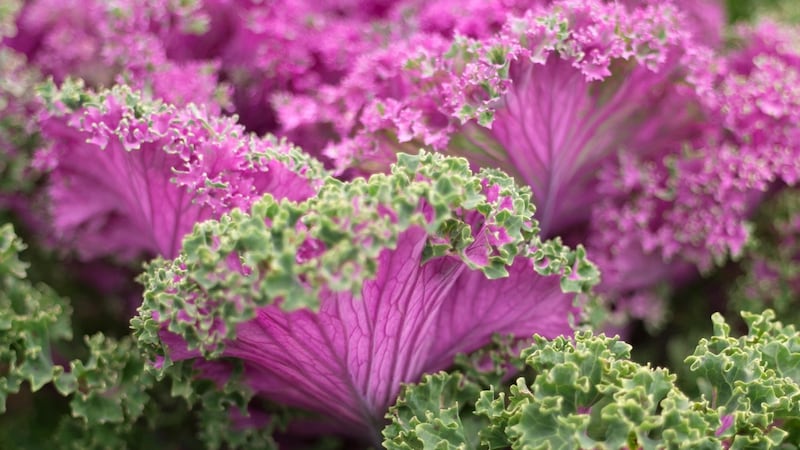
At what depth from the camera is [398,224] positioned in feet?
4.59

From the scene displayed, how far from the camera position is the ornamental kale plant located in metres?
1.51

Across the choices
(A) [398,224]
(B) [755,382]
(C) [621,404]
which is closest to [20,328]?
(A) [398,224]

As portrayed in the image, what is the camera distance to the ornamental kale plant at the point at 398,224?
1515 mm

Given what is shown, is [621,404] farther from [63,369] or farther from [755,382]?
[63,369]

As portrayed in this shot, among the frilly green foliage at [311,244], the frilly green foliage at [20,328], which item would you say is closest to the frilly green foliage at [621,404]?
the frilly green foliage at [311,244]

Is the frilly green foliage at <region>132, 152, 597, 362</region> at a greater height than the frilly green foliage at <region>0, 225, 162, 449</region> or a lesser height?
greater

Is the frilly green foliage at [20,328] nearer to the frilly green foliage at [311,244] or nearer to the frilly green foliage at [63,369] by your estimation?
the frilly green foliage at [63,369]

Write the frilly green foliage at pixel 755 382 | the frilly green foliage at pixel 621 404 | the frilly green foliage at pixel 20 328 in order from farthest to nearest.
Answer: the frilly green foliage at pixel 20 328
the frilly green foliage at pixel 755 382
the frilly green foliage at pixel 621 404

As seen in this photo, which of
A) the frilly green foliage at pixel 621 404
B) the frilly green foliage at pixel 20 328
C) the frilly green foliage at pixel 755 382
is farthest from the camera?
the frilly green foliage at pixel 20 328

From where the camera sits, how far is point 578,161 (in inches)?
86.0

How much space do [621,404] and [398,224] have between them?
529 mm

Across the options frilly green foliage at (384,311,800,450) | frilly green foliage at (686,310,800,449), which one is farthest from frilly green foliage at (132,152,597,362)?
frilly green foliage at (686,310,800,449)

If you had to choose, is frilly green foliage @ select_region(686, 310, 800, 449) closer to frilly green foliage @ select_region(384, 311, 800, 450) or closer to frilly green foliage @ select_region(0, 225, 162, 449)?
frilly green foliage @ select_region(384, 311, 800, 450)

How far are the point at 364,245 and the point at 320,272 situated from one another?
0.29ft
